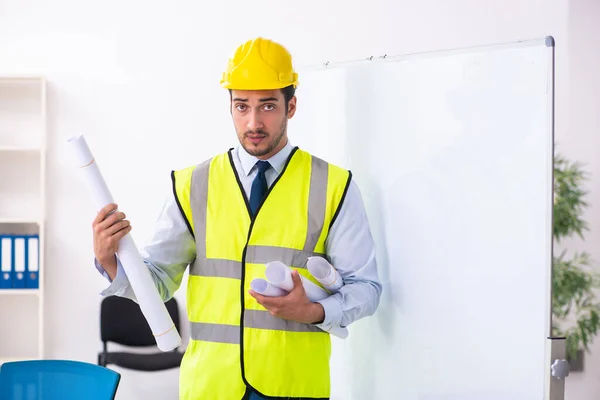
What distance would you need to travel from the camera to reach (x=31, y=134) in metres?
4.28

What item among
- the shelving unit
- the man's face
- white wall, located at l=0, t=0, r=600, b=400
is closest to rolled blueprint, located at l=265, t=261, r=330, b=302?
the man's face

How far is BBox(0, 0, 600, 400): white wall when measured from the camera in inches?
166

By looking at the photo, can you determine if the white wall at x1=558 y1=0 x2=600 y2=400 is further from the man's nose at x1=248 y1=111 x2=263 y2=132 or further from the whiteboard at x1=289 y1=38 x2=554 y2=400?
the man's nose at x1=248 y1=111 x2=263 y2=132

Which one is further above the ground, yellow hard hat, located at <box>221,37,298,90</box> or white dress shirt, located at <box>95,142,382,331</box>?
yellow hard hat, located at <box>221,37,298,90</box>

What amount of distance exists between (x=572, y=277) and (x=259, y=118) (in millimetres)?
2558

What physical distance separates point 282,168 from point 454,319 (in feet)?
2.00

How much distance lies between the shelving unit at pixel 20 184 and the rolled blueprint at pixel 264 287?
2.72 m

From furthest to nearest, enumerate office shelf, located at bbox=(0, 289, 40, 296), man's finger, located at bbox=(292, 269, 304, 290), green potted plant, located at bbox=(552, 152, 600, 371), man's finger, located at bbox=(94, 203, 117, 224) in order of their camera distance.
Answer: office shelf, located at bbox=(0, 289, 40, 296) < green potted plant, located at bbox=(552, 152, 600, 371) < man's finger, located at bbox=(292, 269, 304, 290) < man's finger, located at bbox=(94, 203, 117, 224)

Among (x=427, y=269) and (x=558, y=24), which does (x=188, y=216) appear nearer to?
(x=427, y=269)

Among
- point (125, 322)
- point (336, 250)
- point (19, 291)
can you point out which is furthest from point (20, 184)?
point (336, 250)

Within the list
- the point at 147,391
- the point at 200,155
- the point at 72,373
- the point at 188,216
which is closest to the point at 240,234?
the point at 188,216

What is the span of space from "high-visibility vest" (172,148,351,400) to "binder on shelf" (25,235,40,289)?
7.65 feet

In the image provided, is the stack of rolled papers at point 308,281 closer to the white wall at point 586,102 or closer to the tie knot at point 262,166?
the tie knot at point 262,166

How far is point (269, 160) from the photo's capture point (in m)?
2.07
